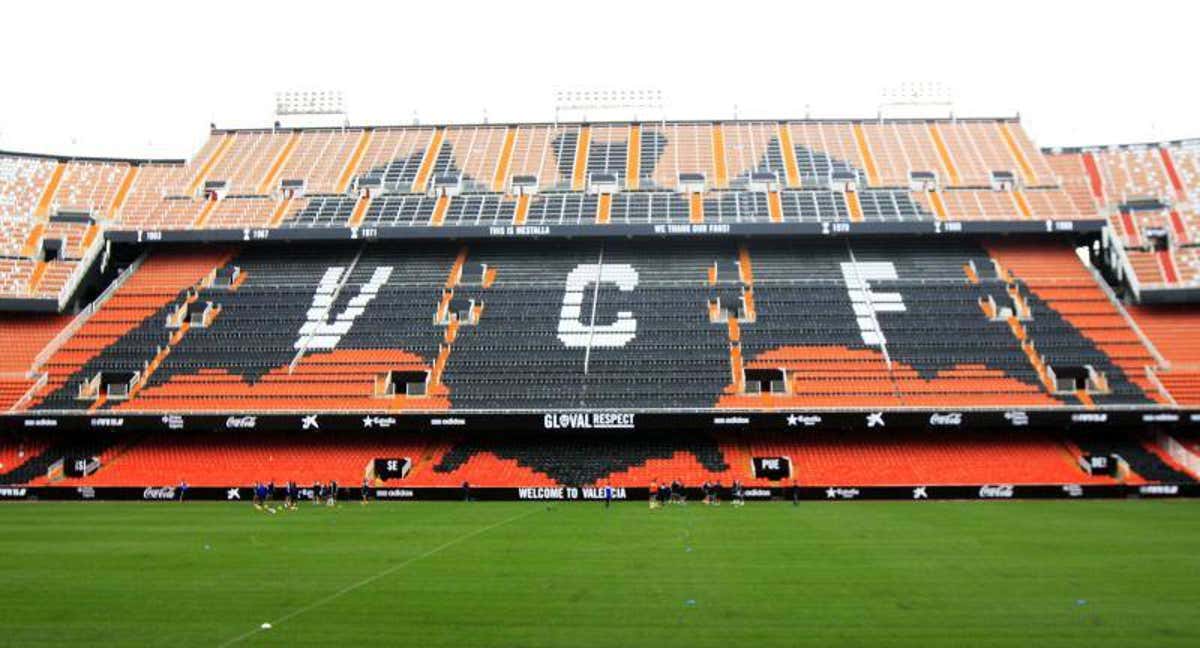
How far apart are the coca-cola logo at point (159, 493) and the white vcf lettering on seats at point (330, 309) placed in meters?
10.1

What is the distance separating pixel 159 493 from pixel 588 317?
20002mm

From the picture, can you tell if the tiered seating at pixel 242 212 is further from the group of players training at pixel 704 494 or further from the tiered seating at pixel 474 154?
the group of players training at pixel 704 494

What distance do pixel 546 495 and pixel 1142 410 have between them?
23.3 m

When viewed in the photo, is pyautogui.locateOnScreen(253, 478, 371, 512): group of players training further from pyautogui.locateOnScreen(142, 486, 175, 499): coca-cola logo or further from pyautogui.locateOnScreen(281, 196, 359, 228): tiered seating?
pyautogui.locateOnScreen(281, 196, 359, 228): tiered seating

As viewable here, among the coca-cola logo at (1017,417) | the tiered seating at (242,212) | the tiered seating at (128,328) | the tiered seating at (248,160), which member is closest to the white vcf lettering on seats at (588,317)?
the coca-cola logo at (1017,417)

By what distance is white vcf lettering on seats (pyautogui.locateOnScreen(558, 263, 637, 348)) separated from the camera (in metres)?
44.4

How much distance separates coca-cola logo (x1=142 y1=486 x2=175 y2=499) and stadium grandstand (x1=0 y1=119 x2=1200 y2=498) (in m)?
0.81

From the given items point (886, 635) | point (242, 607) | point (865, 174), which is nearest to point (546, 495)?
point (242, 607)

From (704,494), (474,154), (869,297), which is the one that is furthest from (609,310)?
(474,154)

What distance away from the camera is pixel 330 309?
47.5m

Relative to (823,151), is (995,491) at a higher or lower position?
lower

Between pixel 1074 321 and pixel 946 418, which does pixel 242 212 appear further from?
pixel 1074 321

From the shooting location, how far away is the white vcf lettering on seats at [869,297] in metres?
44.0

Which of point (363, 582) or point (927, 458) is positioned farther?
point (927, 458)
